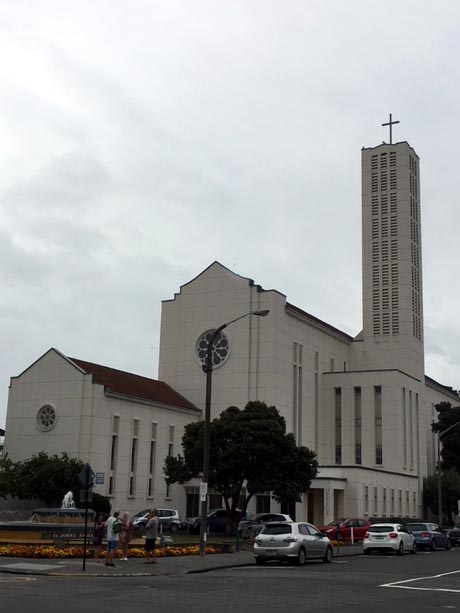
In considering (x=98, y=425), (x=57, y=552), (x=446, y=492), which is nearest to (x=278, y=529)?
(x=57, y=552)

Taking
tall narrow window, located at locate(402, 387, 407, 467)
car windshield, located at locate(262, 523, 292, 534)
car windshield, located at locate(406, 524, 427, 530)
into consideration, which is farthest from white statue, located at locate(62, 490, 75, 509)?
tall narrow window, located at locate(402, 387, 407, 467)

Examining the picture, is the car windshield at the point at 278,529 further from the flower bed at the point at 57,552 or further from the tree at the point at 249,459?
the tree at the point at 249,459

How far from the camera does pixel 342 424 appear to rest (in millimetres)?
75875

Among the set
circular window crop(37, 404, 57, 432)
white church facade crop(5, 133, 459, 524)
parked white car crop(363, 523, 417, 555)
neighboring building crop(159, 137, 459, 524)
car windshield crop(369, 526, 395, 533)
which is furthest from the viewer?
neighboring building crop(159, 137, 459, 524)

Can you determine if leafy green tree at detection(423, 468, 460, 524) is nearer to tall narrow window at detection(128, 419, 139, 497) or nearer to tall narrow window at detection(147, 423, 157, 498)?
tall narrow window at detection(147, 423, 157, 498)

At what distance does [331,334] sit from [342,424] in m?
8.91

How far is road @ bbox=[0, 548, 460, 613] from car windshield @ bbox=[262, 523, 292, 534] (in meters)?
2.09

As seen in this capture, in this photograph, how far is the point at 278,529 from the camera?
2847 cm

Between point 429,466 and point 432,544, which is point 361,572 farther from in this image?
point 429,466

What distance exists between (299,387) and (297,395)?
0.82m

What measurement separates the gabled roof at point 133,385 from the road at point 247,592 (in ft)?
107

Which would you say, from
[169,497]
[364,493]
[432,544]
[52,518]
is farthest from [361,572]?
[364,493]

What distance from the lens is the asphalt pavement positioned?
2331 centimetres

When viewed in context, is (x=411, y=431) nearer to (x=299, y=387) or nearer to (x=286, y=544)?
(x=299, y=387)
